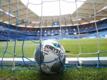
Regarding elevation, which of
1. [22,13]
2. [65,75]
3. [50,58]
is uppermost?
[22,13]

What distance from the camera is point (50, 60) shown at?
2.18 meters

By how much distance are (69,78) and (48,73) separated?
0.64ft

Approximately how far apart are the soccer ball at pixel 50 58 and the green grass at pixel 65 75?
0.24 feet

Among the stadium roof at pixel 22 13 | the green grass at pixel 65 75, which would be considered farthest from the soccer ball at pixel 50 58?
the stadium roof at pixel 22 13

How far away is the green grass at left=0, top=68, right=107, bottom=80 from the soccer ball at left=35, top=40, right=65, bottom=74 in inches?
2.8

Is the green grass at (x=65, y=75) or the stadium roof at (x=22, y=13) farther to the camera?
the stadium roof at (x=22, y=13)

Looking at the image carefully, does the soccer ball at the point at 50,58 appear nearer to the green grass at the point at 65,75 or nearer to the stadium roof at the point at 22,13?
the green grass at the point at 65,75

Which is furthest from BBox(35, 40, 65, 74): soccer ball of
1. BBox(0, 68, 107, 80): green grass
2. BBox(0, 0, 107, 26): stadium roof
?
BBox(0, 0, 107, 26): stadium roof

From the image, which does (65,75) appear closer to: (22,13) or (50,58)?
(50,58)

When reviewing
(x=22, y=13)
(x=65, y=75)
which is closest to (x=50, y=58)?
(x=65, y=75)

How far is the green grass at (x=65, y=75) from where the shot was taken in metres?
2.23

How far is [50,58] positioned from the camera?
2188 mm

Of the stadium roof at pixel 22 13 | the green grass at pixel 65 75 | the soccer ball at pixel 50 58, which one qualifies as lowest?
the green grass at pixel 65 75

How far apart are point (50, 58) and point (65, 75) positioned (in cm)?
24
